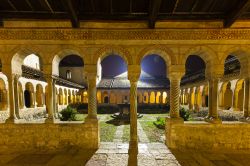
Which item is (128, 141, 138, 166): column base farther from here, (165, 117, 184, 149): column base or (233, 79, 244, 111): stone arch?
(233, 79, 244, 111): stone arch

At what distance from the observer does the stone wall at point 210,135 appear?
5.62m

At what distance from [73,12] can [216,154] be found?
5.83 metres

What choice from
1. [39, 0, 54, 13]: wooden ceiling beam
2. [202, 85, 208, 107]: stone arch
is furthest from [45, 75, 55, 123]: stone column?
[202, 85, 208, 107]: stone arch

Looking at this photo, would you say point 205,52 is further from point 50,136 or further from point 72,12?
point 50,136

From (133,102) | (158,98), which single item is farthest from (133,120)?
(158,98)

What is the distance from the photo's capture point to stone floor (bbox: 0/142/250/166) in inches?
183

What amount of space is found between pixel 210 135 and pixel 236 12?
3.70 meters

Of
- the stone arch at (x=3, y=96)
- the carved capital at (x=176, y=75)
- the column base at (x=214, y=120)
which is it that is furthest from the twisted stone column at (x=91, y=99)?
the stone arch at (x=3, y=96)

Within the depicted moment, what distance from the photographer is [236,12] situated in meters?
4.60

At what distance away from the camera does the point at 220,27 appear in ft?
17.9

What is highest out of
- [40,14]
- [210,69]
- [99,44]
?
[40,14]

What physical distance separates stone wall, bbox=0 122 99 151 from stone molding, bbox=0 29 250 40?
279 cm

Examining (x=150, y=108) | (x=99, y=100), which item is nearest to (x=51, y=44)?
(x=150, y=108)

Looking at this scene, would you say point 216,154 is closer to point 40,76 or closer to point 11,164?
point 11,164
